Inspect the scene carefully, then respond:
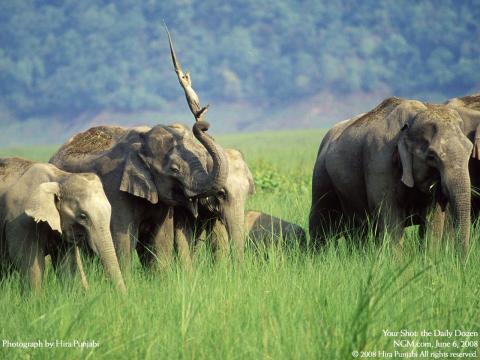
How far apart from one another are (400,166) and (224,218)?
1630 mm

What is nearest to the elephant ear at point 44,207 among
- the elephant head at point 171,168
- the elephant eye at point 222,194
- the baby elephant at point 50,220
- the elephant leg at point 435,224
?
the baby elephant at point 50,220

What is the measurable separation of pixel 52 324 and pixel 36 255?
67.2 inches

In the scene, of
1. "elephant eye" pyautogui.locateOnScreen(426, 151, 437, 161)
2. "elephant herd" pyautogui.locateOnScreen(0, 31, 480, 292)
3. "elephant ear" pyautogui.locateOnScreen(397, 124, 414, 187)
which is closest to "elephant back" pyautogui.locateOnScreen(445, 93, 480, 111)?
"elephant herd" pyautogui.locateOnScreen(0, 31, 480, 292)

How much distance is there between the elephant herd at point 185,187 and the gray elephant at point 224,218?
12mm

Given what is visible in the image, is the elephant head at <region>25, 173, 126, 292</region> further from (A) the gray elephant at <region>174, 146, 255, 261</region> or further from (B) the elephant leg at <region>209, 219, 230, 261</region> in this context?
(B) the elephant leg at <region>209, 219, 230, 261</region>

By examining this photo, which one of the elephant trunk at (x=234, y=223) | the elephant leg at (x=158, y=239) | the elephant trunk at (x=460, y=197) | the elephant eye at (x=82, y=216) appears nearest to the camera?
the elephant eye at (x=82, y=216)

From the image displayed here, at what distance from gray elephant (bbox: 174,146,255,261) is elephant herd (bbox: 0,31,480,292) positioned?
1 centimetres

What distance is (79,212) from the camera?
7.23m

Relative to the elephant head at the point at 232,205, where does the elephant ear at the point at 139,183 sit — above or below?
above

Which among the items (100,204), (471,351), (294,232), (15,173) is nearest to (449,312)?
(471,351)

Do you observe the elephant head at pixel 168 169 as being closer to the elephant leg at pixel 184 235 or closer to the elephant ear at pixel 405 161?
the elephant leg at pixel 184 235

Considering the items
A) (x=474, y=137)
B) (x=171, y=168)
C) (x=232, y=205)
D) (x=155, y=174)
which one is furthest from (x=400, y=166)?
(x=155, y=174)

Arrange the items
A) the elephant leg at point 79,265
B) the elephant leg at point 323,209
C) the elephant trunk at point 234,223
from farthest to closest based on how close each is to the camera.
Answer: the elephant leg at point 323,209
the elephant trunk at point 234,223
the elephant leg at point 79,265

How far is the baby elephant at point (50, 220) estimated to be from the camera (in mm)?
7133
